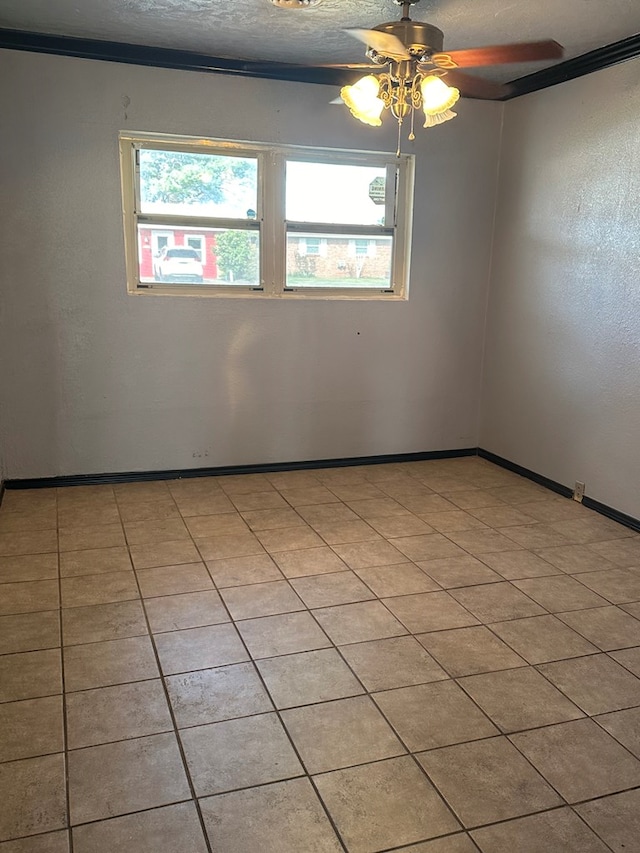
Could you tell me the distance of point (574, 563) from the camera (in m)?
3.29

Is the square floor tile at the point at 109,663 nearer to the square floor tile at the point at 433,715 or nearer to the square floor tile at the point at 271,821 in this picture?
the square floor tile at the point at 271,821

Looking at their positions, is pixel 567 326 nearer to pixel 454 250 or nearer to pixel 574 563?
pixel 454 250

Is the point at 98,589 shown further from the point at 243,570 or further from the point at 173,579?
the point at 243,570

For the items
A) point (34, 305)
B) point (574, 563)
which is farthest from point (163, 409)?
point (574, 563)

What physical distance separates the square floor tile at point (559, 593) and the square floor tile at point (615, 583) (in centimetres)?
5

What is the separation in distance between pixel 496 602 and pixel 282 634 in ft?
3.05

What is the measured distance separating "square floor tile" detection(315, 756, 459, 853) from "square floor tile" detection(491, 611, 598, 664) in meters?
0.78

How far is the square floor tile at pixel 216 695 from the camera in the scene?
6.90ft

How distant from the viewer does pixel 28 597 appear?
280 centimetres

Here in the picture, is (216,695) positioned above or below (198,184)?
below

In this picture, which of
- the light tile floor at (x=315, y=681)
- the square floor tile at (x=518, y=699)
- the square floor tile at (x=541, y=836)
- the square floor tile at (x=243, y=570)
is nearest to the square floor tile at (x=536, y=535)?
the light tile floor at (x=315, y=681)

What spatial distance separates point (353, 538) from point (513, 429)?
1.76 m

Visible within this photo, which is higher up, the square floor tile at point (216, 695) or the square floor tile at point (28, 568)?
the square floor tile at point (216, 695)

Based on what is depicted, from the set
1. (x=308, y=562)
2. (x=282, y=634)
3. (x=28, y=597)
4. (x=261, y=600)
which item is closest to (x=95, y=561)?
(x=28, y=597)
